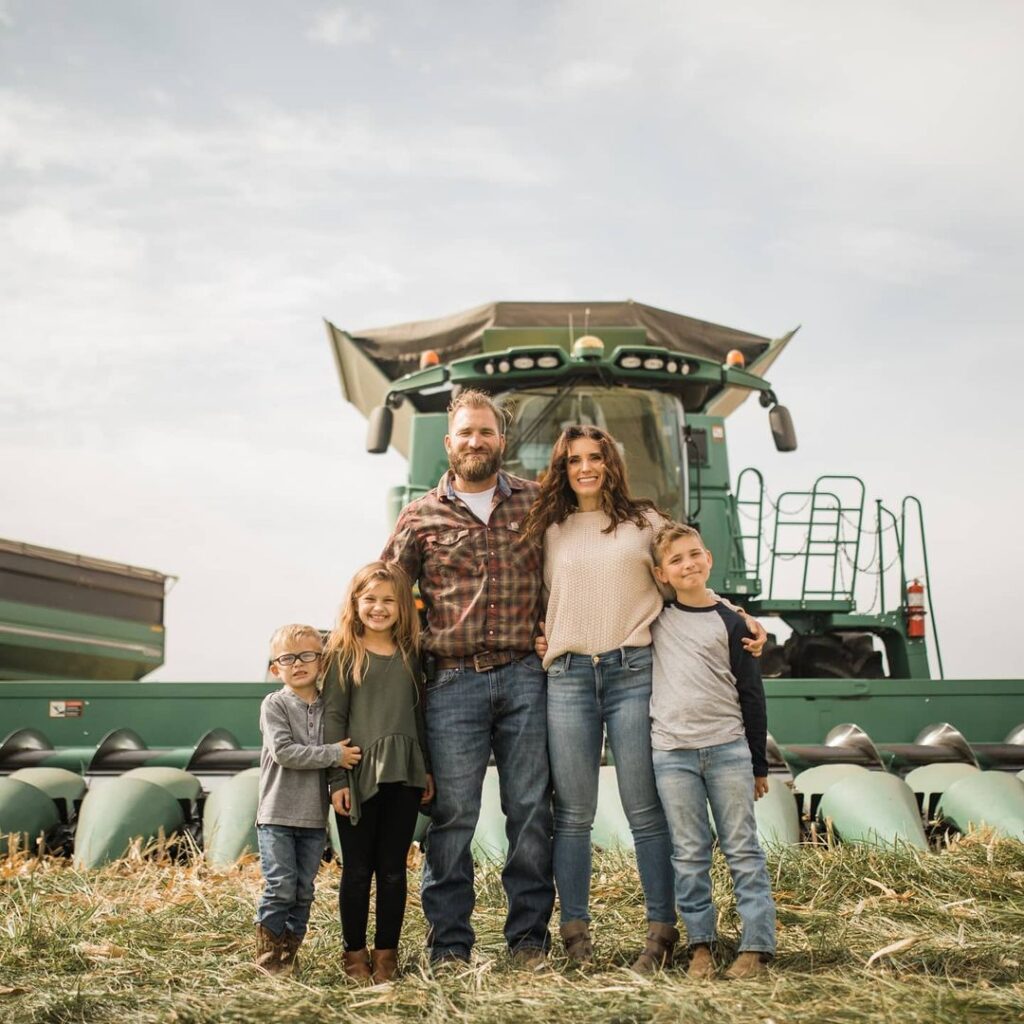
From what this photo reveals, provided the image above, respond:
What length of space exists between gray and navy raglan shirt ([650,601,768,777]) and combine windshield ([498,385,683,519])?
4.38 meters

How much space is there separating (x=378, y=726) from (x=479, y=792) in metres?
0.40

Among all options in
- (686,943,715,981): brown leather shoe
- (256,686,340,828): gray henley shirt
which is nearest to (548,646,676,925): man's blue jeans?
(686,943,715,981): brown leather shoe

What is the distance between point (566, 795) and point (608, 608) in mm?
589

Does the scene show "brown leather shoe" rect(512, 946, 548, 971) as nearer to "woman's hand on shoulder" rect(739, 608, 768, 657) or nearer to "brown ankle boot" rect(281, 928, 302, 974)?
"brown ankle boot" rect(281, 928, 302, 974)

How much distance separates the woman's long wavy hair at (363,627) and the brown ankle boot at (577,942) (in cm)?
92

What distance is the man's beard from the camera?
12.4 ft

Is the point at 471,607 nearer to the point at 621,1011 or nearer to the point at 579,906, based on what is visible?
the point at 579,906

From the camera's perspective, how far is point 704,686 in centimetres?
350

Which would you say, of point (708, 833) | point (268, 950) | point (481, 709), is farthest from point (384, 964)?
point (708, 833)

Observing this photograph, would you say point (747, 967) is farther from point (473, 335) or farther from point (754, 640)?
point (473, 335)

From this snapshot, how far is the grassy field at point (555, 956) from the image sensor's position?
287cm

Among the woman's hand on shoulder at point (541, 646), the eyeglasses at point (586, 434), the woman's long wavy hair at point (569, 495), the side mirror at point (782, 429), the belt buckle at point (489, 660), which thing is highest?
the side mirror at point (782, 429)

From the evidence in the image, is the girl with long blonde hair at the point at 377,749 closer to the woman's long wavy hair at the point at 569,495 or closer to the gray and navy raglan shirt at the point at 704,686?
the woman's long wavy hair at the point at 569,495

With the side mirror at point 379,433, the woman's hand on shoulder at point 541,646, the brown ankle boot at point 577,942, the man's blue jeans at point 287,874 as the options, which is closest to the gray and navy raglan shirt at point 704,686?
the woman's hand on shoulder at point 541,646
